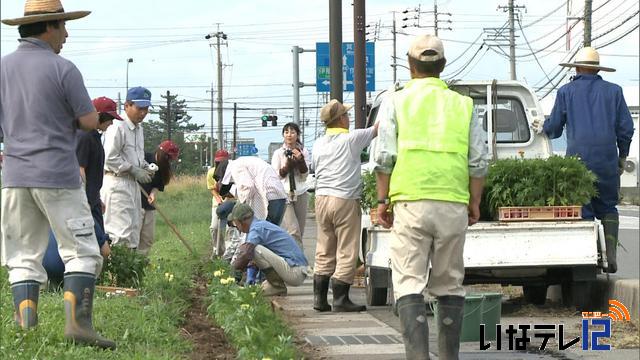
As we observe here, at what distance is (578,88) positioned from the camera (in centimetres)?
978

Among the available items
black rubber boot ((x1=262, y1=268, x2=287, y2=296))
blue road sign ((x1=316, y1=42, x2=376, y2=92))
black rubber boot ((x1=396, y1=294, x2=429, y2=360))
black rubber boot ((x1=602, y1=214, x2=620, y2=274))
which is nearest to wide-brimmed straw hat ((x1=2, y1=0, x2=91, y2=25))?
black rubber boot ((x1=396, y1=294, x2=429, y2=360))

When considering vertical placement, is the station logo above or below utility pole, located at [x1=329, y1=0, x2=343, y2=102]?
below

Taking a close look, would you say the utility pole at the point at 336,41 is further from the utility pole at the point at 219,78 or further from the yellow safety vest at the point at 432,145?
the utility pole at the point at 219,78

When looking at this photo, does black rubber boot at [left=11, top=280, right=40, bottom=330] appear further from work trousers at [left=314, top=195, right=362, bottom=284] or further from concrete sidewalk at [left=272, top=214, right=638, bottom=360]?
work trousers at [left=314, top=195, right=362, bottom=284]

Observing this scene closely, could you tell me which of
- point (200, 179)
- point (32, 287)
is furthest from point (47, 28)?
point (200, 179)

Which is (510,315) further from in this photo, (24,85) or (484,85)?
(24,85)

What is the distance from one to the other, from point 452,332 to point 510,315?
11.4 feet

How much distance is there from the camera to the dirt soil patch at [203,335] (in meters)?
7.24

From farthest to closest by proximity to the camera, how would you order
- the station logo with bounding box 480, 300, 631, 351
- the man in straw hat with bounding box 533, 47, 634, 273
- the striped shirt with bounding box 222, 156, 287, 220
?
the striped shirt with bounding box 222, 156, 287, 220, the man in straw hat with bounding box 533, 47, 634, 273, the station logo with bounding box 480, 300, 631, 351

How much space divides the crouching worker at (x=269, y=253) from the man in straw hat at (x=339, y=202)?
2.81ft

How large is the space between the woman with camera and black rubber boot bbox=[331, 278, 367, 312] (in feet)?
11.2

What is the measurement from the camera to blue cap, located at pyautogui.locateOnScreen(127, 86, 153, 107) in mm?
10633

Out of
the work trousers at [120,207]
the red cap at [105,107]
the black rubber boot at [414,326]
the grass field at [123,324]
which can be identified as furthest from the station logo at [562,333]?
the work trousers at [120,207]

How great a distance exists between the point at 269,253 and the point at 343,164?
1414mm
